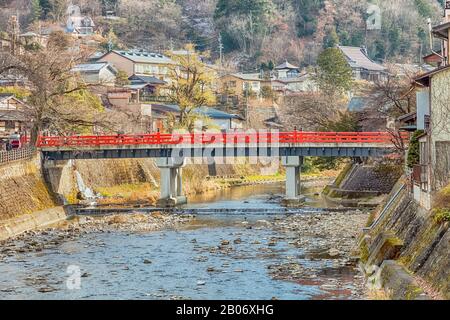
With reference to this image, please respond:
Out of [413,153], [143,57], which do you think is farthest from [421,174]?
[143,57]

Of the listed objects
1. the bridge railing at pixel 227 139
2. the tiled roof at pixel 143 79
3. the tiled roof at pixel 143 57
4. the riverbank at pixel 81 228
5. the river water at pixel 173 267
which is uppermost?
the tiled roof at pixel 143 57

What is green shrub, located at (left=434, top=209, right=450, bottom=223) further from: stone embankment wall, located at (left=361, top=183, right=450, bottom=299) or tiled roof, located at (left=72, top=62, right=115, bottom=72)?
tiled roof, located at (left=72, top=62, right=115, bottom=72)

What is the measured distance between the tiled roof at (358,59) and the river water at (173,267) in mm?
71673

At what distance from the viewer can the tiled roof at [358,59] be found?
106375 millimetres

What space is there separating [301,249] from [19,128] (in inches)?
1187

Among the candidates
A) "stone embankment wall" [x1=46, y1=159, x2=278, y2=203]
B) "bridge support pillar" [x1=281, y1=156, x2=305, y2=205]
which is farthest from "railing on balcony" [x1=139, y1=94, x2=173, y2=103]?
"bridge support pillar" [x1=281, y1=156, x2=305, y2=205]

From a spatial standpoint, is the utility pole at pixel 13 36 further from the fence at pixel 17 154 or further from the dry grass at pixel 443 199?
the dry grass at pixel 443 199

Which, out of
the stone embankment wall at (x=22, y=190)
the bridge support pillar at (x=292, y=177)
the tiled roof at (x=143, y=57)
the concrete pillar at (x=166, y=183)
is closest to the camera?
the stone embankment wall at (x=22, y=190)

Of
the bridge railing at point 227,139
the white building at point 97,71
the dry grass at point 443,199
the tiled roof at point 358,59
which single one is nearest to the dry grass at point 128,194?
the bridge railing at point 227,139

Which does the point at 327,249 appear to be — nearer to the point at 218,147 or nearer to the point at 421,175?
the point at 421,175

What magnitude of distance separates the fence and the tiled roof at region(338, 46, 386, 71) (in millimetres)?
68205

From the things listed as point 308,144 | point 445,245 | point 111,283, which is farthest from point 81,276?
point 308,144
